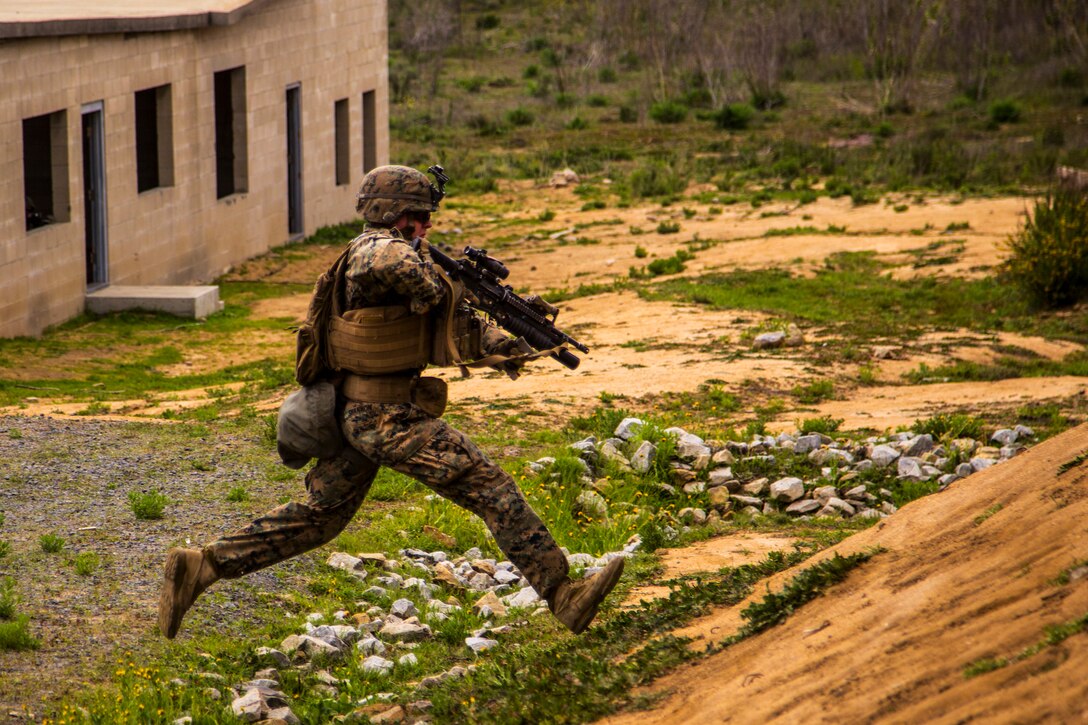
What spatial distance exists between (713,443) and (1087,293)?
302 inches

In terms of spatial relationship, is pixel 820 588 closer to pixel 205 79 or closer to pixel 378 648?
pixel 378 648

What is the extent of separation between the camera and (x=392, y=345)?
17.8 ft

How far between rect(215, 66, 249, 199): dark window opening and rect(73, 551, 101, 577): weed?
13.6 metres

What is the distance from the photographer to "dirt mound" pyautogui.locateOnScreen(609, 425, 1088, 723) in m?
3.92

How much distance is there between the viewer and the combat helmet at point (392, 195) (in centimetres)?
554

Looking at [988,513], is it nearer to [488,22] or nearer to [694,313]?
[694,313]

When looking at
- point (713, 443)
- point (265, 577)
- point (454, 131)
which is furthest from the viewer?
point (454, 131)

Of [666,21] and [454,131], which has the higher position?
[666,21]

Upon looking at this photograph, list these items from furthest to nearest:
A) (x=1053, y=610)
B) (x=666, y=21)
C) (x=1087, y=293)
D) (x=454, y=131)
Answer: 1. (x=666, y=21)
2. (x=454, y=131)
3. (x=1087, y=293)
4. (x=1053, y=610)

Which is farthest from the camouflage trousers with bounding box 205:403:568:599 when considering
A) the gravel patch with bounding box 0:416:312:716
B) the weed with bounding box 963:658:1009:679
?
the weed with bounding box 963:658:1009:679

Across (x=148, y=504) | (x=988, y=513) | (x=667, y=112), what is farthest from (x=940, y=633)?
(x=667, y=112)

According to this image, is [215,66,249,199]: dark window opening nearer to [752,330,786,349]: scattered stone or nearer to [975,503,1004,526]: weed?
[752,330,786,349]: scattered stone

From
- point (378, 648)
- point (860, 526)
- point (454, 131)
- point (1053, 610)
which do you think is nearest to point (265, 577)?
A: point (378, 648)

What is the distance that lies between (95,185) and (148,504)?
9835mm
